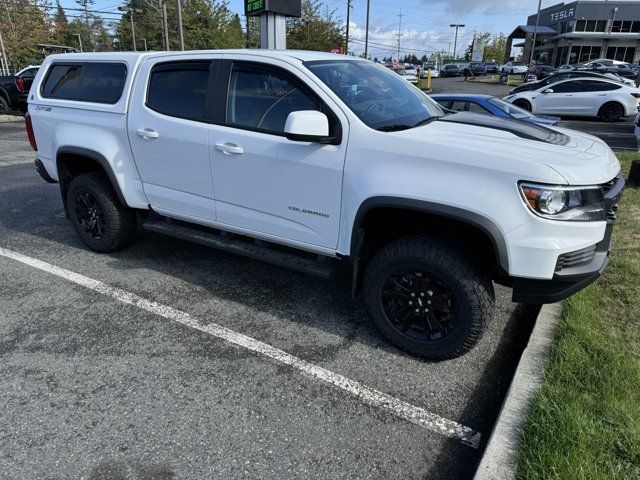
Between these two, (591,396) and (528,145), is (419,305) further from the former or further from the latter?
(528,145)

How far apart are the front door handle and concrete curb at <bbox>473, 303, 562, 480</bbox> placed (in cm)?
237

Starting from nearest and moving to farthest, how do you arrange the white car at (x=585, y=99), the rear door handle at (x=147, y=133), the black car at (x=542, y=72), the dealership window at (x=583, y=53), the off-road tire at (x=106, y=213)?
the rear door handle at (x=147, y=133) → the off-road tire at (x=106, y=213) → the white car at (x=585, y=99) → the black car at (x=542, y=72) → the dealership window at (x=583, y=53)

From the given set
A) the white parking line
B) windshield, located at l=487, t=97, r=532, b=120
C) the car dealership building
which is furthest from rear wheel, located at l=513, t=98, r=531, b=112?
the car dealership building

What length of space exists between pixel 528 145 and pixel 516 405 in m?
1.48

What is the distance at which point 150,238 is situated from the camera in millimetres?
5406

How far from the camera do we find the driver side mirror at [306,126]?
2928 mm

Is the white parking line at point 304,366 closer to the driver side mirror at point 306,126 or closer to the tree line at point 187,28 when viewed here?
the driver side mirror at point 306,126

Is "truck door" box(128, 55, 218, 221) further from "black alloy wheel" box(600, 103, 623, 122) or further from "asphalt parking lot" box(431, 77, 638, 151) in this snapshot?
"black alloy wheel" box(600, 103, 623, 122)

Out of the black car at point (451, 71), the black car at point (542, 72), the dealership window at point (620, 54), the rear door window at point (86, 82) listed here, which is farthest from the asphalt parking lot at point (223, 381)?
the dealership window at point (620, 54)

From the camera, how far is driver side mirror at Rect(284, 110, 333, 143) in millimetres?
2928

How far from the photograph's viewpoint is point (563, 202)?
8.53 feet

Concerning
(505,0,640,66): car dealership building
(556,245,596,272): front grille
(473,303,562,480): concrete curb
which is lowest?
(473,303,562,480): concrete curb

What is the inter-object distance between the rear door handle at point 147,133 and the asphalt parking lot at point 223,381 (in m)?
1.27

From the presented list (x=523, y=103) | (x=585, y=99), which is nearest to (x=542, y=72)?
(x=585, y=99)
